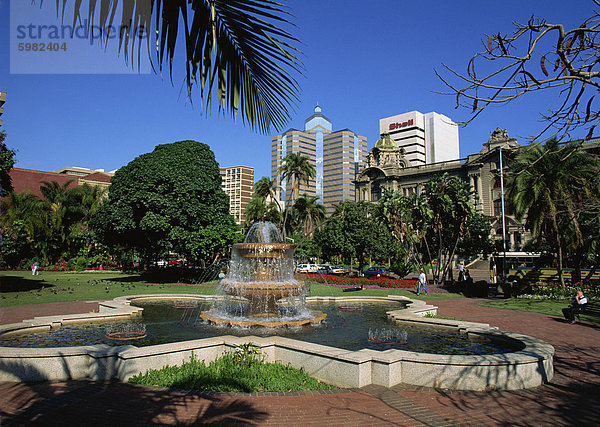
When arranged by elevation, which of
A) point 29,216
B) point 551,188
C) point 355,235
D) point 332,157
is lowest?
point 355,235

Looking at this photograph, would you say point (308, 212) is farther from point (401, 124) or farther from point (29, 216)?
point (401, 124)

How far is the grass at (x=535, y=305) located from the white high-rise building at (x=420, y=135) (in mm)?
110710

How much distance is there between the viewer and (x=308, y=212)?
203 feet

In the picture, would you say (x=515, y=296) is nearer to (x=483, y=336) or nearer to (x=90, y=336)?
(x=483, y=336)

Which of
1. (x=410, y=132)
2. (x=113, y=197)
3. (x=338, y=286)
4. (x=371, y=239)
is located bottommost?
(x=338, y=286)

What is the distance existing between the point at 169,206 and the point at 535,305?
24.1 m

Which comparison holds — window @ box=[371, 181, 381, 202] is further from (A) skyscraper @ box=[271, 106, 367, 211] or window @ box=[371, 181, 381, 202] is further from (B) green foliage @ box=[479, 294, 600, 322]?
(A) skyscraper @ box=[271, 106, 367, 211]

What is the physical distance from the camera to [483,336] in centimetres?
1144

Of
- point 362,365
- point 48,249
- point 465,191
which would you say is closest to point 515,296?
point 465,191

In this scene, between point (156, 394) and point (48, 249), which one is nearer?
point (156, 394)

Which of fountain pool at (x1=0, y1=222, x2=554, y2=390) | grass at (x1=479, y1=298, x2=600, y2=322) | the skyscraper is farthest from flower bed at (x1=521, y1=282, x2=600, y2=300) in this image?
the skyscraper

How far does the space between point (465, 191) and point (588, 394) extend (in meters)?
27.2

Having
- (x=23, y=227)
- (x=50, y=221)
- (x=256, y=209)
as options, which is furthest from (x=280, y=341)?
(x=50, y=221)

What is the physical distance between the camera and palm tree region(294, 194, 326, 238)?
61.3 m
